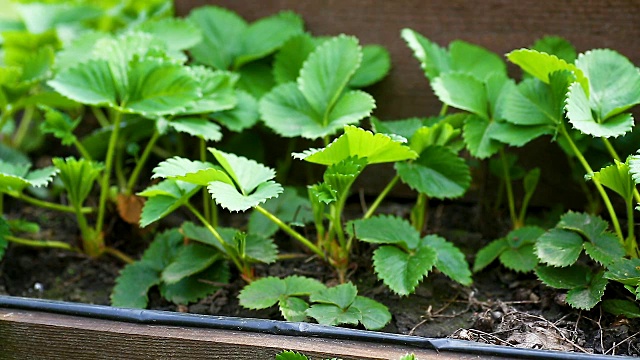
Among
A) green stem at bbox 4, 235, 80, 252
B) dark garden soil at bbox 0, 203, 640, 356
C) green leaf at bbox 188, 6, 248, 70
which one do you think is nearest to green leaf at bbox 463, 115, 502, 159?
dark garden soil at bbox 0, 203, 640, 356

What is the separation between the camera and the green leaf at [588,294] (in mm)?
1062

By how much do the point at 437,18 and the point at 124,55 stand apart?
641 mm

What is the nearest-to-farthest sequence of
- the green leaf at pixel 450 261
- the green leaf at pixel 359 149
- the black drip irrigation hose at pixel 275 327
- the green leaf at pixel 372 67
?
1. the black drip irrigation hose at pixel 275 327
2. the green leaf at pixel 359 149
3. the green leaf at pixel 450 261
4. the green leaf at pixel 372 67

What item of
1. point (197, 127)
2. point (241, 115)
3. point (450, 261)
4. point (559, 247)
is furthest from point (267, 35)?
point (559, 247)

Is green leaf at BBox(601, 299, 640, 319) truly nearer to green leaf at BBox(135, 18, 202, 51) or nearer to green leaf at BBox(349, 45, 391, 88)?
green leaf at BBox(349, 45, 391, 88)

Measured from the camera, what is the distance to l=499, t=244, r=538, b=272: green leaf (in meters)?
1.20

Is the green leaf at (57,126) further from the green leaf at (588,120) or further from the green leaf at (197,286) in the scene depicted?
the green leaf at (588,120)

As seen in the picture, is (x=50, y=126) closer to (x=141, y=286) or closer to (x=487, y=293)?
(x=141, y=286)

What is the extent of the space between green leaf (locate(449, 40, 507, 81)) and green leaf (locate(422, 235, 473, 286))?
370 mm

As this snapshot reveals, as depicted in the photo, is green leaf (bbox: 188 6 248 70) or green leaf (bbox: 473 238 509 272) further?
green leaf (bbox: 188 6 248 70)

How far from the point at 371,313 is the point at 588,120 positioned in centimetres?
45

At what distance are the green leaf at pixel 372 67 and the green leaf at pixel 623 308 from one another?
0.64 metres

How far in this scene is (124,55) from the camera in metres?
1.33

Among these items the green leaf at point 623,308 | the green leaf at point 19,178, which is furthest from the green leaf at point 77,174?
the green leaf at point 623,308
